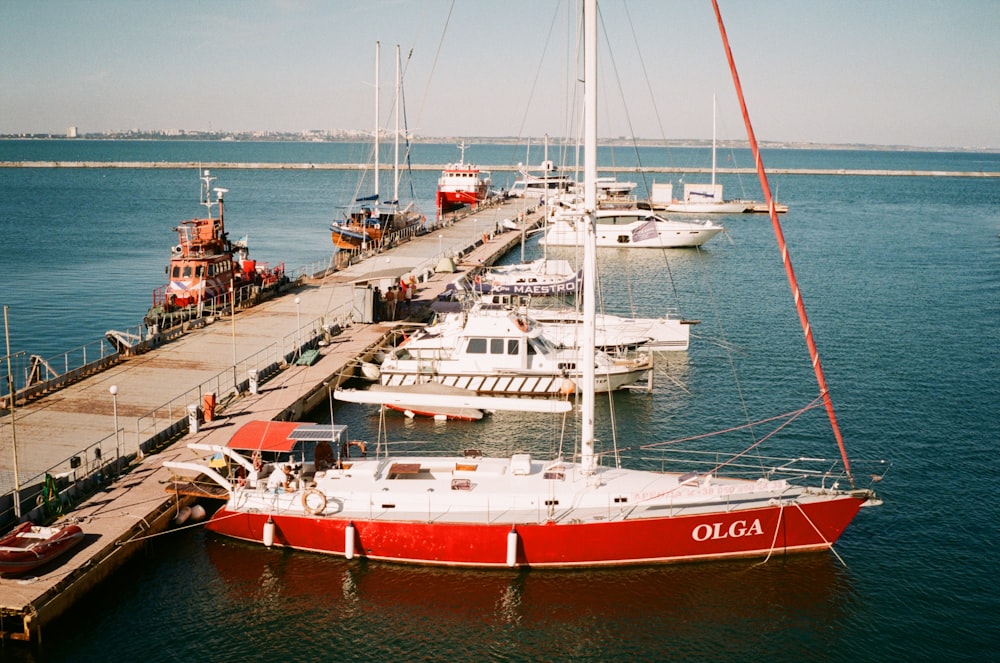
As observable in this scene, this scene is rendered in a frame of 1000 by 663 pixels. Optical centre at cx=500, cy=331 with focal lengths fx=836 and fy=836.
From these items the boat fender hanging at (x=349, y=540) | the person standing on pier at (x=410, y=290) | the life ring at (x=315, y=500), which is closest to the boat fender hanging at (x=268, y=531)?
the life ring at (x=315, y=500)

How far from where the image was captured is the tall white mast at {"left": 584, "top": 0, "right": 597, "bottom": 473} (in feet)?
64.2

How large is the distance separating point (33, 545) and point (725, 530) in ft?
53.0

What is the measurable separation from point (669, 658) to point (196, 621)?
35.2 ft

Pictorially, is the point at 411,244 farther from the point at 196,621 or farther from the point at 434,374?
the point at 196,621

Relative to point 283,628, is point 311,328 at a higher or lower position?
higher

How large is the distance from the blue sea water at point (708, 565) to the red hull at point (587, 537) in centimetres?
44

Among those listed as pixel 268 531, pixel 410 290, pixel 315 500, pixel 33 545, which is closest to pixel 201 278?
pixel 410 290

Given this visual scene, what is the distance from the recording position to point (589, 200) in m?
20.2

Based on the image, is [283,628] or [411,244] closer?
[283,628]

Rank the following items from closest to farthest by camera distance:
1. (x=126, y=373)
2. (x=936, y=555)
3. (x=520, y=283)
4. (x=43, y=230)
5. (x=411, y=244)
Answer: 1. (x=936, y=555)
2. (x=126, y=373)
3. (x=520, y=283)
4. (x=411, y=244)
5. (x=43, y=230)

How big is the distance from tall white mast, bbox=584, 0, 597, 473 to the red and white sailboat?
0.05 m

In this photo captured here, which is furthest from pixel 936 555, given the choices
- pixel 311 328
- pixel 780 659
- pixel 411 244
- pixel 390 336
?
pixel 411 244

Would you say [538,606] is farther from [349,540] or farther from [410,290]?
[410,290]

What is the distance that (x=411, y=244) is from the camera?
7050 centimetres
